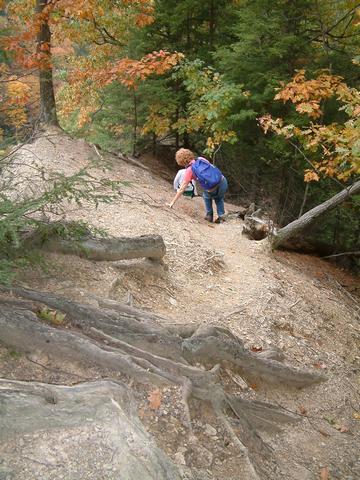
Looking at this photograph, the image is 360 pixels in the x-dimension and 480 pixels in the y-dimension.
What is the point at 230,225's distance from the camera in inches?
366

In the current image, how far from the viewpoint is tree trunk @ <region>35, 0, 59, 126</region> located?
9.36 m

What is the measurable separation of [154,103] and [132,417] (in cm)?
1056

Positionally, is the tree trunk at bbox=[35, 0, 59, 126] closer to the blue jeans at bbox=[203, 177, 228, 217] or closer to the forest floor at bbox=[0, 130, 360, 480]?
the forest floor at bbox=[0, 130, 360, 480]

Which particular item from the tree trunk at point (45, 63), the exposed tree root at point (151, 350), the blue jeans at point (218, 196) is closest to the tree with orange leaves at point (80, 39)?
the tree trunk at point (45, 63)

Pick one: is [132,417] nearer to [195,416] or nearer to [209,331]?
[195,416]

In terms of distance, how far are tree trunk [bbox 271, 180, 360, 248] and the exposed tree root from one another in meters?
4.10

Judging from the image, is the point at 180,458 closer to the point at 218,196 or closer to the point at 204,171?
the point at 204,171

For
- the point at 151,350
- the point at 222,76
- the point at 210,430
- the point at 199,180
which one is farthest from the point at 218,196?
the point at 210,430

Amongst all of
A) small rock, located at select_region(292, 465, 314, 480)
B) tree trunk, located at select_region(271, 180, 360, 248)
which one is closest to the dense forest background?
tree trunk, located at select_region(271, 180, 360, 248)

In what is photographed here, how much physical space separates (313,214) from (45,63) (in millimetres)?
6409

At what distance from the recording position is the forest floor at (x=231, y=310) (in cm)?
319

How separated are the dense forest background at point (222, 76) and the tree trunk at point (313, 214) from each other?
0.84 feet

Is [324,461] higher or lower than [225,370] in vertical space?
lower

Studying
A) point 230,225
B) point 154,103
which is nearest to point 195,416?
A: point 230,225
